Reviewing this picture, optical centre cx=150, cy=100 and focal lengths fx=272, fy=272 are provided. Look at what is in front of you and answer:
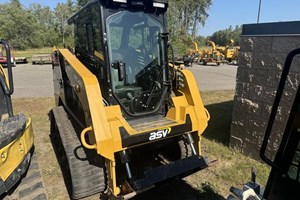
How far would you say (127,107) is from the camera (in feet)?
13.4

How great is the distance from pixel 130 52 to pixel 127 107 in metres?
0.82

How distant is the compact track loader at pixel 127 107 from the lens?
3387 mm

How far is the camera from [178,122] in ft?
12.9

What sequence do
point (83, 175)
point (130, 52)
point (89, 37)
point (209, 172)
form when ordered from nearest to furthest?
point (83, 175), point (130, 52), point (89, 37), point (209, 172)

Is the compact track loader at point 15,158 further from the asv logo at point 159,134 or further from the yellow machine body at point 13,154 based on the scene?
the asv logo at point 159,134

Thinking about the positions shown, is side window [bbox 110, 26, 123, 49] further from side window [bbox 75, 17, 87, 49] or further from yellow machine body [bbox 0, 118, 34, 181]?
yellow machine body [bbox 0, 118, 34, 181]

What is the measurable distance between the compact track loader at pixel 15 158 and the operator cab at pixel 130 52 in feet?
4.15

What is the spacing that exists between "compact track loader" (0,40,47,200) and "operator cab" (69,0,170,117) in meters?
1.27

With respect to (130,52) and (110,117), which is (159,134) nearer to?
(110,117)

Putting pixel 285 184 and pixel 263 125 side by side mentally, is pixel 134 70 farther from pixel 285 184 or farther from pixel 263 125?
pixel 285 184

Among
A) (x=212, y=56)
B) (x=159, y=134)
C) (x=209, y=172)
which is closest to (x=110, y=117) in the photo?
(x=159, y=134)

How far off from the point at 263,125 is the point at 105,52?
3.00 m

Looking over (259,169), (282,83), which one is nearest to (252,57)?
(259,169)

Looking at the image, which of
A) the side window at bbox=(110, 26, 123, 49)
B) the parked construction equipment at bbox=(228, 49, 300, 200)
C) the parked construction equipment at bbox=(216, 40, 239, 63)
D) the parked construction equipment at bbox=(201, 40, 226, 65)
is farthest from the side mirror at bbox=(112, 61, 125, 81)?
the parked construction equipment at bbox=(216, 40, 239, 63)
